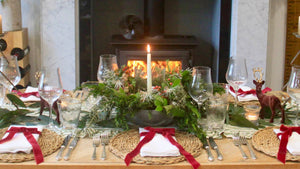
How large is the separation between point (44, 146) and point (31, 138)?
0.05 m

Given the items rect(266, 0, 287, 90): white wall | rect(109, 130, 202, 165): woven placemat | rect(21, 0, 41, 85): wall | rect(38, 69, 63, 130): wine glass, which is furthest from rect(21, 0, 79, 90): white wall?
rect(109, 130, 202, 165): woven placemat

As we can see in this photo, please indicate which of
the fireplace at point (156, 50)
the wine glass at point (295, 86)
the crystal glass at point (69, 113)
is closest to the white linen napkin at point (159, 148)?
the crystal glass at point (69, 113)

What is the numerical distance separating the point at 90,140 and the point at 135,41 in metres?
2.07

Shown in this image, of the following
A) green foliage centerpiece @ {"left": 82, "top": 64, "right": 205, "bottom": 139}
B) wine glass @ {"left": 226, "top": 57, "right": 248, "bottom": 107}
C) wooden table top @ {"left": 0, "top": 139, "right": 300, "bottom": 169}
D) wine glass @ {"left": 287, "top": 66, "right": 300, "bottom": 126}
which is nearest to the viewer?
wooden table top @ {"left": 0, "top": 139, "right": 300, "bottom": 169}

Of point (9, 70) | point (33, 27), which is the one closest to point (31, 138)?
point (9, 70)

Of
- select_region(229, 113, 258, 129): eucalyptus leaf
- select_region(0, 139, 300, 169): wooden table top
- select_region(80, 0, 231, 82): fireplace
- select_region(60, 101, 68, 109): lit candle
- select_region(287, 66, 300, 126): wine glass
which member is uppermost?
select_region(80, 0, 231, 82): fireplace

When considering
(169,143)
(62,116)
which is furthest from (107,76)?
(169,143)

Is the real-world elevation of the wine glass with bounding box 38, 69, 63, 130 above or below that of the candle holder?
above

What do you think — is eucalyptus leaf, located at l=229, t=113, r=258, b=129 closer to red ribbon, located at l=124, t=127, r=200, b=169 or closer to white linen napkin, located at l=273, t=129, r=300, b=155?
white linen napkin, located at l=273, t=129, r=300, b=155

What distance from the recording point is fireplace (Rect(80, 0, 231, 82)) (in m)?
3.42

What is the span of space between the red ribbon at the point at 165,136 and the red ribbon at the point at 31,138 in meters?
0.26

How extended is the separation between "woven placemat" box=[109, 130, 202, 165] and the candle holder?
300 mm

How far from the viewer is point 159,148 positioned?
130 cm

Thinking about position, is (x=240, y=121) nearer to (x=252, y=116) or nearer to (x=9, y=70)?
(x=252, y=116)
